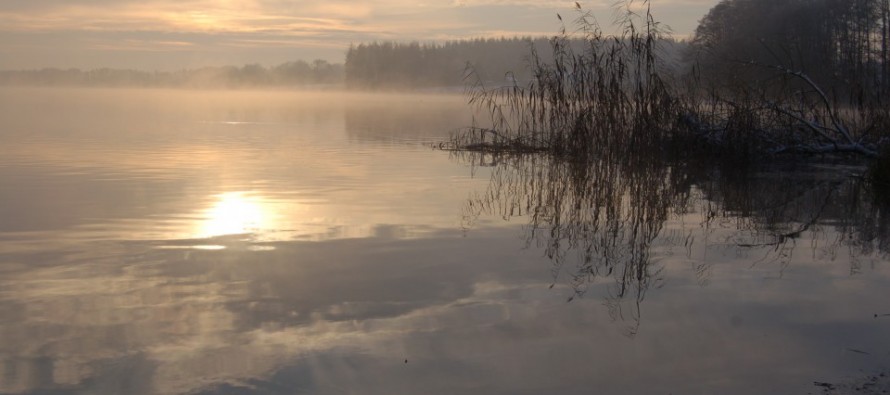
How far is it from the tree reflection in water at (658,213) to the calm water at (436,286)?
31mm

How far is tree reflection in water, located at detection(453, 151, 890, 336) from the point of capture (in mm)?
4555

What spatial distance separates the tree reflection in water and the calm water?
0.03 meters

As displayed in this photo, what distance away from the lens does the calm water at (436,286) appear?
2807 millimetres

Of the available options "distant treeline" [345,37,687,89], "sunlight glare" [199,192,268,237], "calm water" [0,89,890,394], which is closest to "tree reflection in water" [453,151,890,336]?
"calm water" [0,89,890,394]

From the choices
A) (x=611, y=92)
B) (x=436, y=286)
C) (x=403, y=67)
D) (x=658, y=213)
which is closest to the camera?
(x=436, y=286)

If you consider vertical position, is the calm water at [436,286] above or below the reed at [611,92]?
below

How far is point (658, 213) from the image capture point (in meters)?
6.29

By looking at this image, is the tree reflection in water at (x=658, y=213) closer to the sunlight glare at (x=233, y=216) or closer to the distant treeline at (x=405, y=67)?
the sunlight glare at (x=233, y=216)

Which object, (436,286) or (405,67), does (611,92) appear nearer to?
(436,286)

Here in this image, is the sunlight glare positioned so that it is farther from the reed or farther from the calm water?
the reed

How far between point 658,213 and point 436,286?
2834 mm

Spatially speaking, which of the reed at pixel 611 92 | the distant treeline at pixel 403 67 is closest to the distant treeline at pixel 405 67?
the distant treeline at pixel 403 67

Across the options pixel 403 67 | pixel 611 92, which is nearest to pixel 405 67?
pixel 403 67

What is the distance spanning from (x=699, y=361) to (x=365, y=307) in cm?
142
